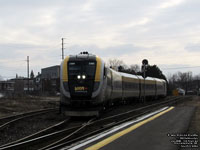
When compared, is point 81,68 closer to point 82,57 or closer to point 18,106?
point 82,57

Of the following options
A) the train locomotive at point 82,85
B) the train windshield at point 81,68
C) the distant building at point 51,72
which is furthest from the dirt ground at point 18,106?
the distant building at point 51,72

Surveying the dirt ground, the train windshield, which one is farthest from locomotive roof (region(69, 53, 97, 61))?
the dirt ground

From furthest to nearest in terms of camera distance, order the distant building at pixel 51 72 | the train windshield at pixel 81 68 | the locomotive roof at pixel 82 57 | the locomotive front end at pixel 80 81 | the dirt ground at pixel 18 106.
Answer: the distant building at pixel 51 72 < the dirt ground at pixel 18 106 < the locomotive roof at pixel 82 57 < the train windshield at pixel 81 68 < the locomotive front end at pixel 80 81

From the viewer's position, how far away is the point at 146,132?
9.91m

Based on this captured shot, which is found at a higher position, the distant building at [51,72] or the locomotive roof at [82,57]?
the distant building at [51,72]

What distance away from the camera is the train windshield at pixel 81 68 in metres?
14.7

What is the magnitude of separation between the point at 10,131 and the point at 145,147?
6444 millimetres

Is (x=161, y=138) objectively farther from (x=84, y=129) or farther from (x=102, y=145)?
(x=84, y=129)

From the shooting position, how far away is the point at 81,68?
14.8 m

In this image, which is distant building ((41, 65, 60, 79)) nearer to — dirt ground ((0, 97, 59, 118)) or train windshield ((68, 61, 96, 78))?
dirt ground ((0, 97, 59, 118))

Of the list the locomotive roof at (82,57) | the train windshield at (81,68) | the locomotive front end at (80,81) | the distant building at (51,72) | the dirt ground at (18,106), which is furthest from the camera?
the distant building at (51,72)

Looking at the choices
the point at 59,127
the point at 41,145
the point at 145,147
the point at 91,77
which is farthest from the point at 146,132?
the point at 91,77

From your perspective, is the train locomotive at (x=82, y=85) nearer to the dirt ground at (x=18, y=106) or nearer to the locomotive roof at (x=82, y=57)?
the locomotive roof at (x=82, y=57)

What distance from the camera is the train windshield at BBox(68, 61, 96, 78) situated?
14.7 m
